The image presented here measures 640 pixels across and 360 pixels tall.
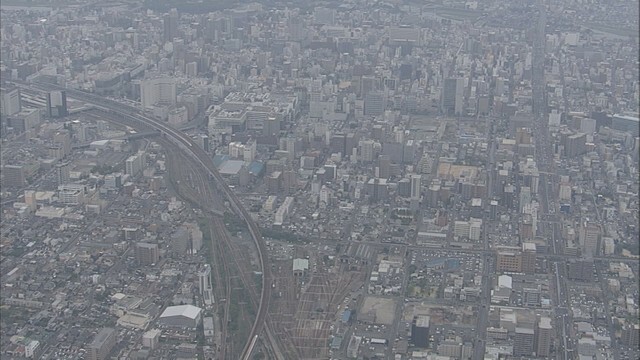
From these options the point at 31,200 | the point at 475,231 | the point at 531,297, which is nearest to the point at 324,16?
the point at 31,200

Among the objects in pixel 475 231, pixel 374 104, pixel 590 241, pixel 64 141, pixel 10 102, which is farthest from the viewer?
pixel 374 104

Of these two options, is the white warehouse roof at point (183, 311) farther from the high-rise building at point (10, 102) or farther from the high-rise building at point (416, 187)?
the high-rise building at point (10, 102)

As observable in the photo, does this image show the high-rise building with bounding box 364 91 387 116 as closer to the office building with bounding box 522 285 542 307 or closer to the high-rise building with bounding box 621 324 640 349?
the office building with bounding box 522 285 542 307

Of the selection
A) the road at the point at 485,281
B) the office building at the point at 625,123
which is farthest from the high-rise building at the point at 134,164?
the office building at the point at 625,123

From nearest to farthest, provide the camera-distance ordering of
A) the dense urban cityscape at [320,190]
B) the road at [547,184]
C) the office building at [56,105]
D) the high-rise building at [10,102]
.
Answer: the dense urban cityscape at [320,190]
the road at [547,184]
the high-rise building at [10,102]
the office building at [56,105]

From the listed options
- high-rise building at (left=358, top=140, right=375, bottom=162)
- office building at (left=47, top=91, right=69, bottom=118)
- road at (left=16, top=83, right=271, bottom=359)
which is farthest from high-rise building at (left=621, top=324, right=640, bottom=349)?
office building at (left=47, top=91, right=69, bottom=118)

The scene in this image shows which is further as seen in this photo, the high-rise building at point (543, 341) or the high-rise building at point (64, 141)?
the high-rise building at point (64, 141)

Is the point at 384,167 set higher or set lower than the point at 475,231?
higher

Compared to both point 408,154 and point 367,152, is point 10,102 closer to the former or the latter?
point 367,152
